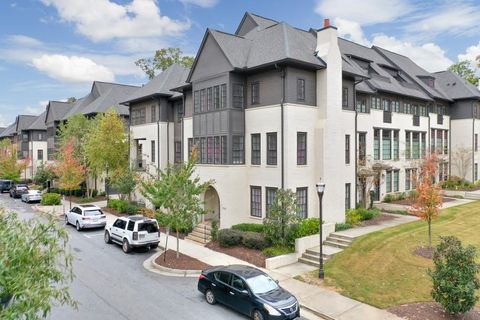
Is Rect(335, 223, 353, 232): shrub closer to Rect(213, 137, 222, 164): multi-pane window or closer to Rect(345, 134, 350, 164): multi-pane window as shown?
Rect(345, 134, 350, 164): multi-pane window

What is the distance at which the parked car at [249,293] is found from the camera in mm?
12047

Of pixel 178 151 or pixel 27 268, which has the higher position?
pixel 178 151

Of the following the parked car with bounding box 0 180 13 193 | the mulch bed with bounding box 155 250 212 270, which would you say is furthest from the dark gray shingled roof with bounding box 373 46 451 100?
the parked car with bounding box 0 180 13 193

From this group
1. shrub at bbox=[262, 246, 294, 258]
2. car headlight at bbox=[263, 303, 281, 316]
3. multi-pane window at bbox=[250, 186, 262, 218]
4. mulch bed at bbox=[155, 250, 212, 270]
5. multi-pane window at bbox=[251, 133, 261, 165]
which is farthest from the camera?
multi-pane window at bbox=[251, 133, 261, 165]

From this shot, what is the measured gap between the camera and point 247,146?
23469 millimetres

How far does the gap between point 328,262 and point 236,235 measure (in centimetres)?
546

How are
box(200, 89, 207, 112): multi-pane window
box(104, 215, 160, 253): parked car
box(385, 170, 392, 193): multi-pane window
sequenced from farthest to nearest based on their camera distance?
box(385, 170, 392, 193): multi-pane window
box(200, 89, 207, 112): multi-pane window
box(104, 215, 160, 253): parked car

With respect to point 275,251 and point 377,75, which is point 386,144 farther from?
point 275,251

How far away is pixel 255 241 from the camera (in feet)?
65.2

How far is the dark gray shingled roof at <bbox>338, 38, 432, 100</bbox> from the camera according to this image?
30.9 m

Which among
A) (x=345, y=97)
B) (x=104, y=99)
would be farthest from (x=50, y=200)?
(x=345, y=97)

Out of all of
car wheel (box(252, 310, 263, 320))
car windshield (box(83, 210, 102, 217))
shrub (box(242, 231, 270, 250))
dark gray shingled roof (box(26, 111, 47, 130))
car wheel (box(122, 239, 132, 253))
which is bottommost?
car wheel (box(252, 310, 263, 320))

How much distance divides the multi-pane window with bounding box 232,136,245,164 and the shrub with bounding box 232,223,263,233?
13.6 feet

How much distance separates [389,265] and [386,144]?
18.3 m
